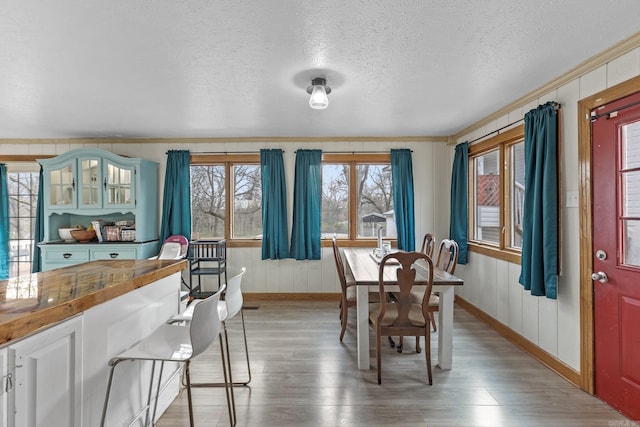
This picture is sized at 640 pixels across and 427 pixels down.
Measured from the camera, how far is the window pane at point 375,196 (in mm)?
4570

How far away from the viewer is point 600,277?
2.12 meters

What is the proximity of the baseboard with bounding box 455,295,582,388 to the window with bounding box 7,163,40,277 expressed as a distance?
240 inches

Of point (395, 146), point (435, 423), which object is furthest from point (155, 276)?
point (395, 146)

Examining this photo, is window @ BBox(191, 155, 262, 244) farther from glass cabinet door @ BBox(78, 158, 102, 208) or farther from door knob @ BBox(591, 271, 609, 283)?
door knob @ BBox(591, 271, 609, 283)

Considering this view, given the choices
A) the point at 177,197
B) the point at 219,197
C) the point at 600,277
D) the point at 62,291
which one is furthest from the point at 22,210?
the point at 600,277

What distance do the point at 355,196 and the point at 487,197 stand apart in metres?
1.71

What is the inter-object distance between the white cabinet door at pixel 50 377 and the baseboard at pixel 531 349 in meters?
3.13

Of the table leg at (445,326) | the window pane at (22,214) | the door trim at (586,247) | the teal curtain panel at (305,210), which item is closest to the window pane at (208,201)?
the teal curtain panel at (305,210)

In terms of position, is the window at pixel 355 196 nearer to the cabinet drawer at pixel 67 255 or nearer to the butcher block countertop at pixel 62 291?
the butcher block countertop at pixel 62 291

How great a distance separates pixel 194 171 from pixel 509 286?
426cm

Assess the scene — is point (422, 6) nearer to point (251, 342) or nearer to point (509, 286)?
point (509, 286)

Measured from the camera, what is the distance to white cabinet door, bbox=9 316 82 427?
3.41ft

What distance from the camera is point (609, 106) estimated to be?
6.79 feet

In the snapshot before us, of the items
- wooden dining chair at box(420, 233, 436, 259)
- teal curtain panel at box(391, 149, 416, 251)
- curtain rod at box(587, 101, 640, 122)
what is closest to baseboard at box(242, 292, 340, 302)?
teal curtain panel at box(391, 149, 416, 251)
